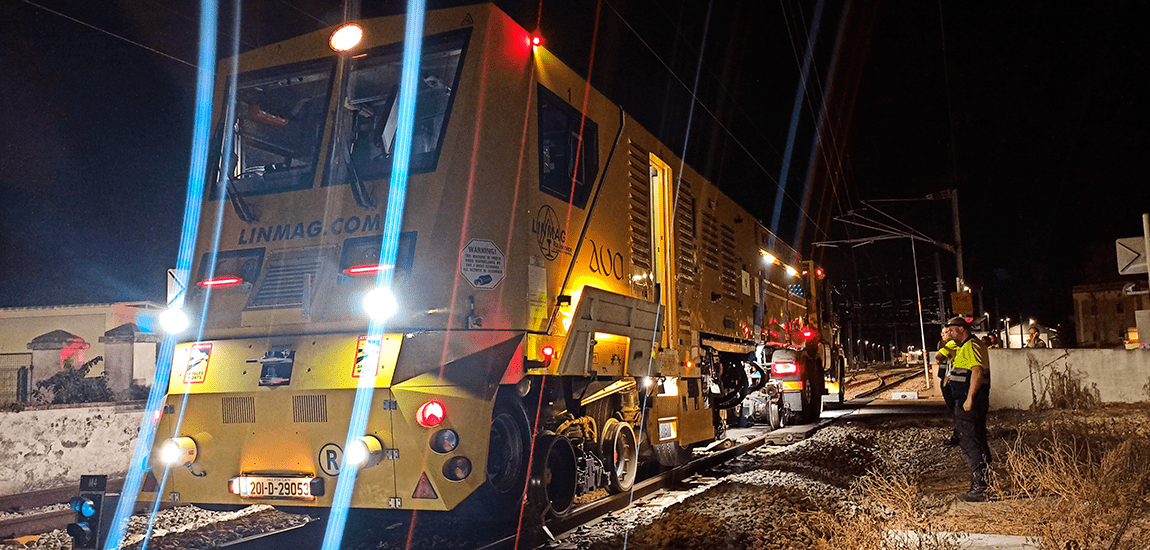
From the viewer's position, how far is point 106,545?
Answer: 5184 millimetres

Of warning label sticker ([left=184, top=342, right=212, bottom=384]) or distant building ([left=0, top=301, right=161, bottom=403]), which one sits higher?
distant building ([left=0, top=301, right=161, bottom=403])

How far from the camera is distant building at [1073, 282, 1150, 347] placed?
3024 inches

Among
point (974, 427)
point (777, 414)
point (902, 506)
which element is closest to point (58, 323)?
point (777, 414)

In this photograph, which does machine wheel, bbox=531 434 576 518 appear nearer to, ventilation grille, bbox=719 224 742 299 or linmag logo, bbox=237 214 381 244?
linmag logo, bbox=237 214 381 244

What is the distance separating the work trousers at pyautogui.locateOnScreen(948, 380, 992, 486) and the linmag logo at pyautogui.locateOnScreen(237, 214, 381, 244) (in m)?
5.32

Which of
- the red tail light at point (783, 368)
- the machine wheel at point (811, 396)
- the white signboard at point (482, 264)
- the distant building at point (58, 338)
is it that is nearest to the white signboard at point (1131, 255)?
the red tail light at point (783, 368)

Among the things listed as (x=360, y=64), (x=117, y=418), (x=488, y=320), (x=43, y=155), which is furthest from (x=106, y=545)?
(x=43, y=155)

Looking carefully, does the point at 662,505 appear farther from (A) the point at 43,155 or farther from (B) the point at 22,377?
(B) the point at 22,377

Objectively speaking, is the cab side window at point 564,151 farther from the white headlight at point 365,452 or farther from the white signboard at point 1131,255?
the white signboard at point 1131,255

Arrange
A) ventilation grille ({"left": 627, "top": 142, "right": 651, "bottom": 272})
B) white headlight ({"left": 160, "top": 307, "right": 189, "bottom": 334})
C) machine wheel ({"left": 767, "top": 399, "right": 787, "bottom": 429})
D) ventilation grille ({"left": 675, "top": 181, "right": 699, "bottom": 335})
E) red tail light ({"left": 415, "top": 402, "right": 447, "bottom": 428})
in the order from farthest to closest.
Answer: machine wheel ({"left": 767, "top": 399, "right": 787, "bottom": 429}) → ventilation grille ({"left": 675, "top": 181, "right": 699, "bottom": 335}) → ventilation grille ({"left": 627, "top": 142, "right": 651, "bottom": 272}) → white headlight ({"left": 160, "top": 307, "right": 189, "bottom": 334}) → red tail light ({"left": 415, "top": 402, "right": 447, "bottom": 428})

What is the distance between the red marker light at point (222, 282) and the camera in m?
5.94

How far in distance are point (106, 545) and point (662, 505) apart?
4.18 meters

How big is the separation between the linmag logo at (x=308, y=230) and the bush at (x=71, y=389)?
45.8 feet

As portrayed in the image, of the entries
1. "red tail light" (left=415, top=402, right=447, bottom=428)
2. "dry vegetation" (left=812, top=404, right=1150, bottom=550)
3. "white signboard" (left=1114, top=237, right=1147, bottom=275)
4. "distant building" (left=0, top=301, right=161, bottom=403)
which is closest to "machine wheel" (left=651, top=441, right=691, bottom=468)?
"dry vegetation" (left=812, top=404, right=1150, bottom=550)
